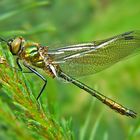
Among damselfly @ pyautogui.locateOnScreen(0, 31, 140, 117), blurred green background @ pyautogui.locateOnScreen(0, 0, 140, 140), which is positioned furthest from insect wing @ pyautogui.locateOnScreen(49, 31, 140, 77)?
blurred green background @ pyautogui.locateOnScreen(0, 0, 140, 140)

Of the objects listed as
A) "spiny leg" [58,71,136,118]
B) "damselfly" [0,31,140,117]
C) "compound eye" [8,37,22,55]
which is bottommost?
"spiny leg" [58,71,136,118]

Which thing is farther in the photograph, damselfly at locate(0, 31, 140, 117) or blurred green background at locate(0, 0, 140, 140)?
blurred green background at locate(0, 0, 140, 140)

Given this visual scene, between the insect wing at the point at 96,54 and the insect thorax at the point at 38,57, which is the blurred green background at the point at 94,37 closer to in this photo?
the insect wing at the point at 96,54

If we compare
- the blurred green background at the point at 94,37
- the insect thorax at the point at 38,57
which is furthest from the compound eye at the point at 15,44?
the blurred green background at the point at 94,37

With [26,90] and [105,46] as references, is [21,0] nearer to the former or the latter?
[105,46]

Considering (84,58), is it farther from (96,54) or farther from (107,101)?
(107,101)

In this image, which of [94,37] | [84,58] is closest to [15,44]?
[84,58]

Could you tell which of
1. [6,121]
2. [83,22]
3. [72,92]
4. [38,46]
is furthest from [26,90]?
[83,22]

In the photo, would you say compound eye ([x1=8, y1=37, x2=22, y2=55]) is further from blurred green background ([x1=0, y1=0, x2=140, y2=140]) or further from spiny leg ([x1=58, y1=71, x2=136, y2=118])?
blurred green background ([x1=0, y1=0, x2=140, y2=140])
